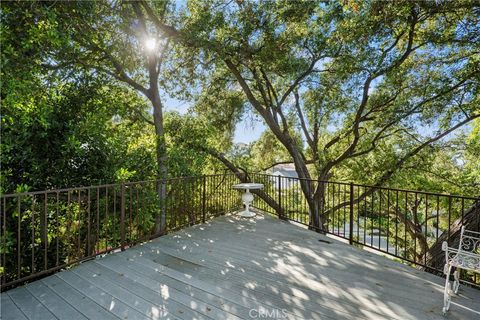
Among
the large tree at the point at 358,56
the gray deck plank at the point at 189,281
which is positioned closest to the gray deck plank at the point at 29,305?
the gray deck plank at the point at 189,281

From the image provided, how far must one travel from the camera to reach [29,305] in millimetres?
2189

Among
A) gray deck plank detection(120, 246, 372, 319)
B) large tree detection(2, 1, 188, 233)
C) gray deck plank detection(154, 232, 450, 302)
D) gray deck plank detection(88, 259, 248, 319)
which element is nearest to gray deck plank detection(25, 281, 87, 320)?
gray deck plank detection(88, 259, 248, 319)

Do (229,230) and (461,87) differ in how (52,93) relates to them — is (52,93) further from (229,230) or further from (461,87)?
(461,87)

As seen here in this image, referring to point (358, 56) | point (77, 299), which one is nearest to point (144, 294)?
point (77, 299)

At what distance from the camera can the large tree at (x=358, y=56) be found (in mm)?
5254

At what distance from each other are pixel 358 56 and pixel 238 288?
5717mm

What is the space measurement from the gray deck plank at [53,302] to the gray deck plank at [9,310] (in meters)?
0.16

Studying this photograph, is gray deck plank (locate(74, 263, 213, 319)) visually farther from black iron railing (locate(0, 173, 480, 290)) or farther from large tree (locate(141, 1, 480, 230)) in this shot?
large tree (locate(141, 1, 480, 230))

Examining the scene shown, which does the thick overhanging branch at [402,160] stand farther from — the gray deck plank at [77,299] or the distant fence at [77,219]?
the gray deck plank at [77,299]

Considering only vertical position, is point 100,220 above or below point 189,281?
above

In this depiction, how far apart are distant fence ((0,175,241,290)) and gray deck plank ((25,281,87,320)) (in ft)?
0.59

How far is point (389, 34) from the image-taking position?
5.71 metres

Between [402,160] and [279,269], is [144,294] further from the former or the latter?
[402,160]

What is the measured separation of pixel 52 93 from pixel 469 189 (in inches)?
429
